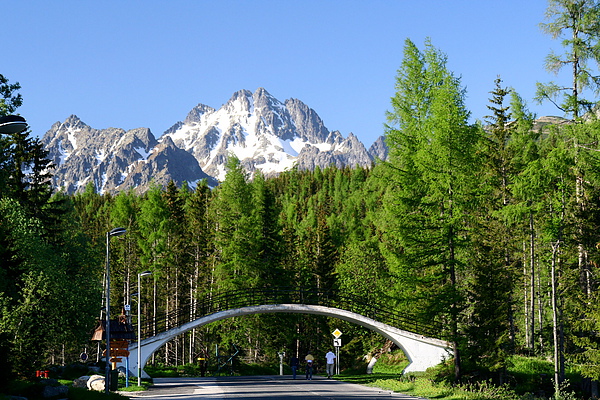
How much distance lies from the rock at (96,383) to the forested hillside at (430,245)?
2.67 metres

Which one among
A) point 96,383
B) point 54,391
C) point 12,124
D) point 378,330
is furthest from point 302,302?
point 12,124

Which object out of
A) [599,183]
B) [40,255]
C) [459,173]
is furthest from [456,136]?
[40,255]

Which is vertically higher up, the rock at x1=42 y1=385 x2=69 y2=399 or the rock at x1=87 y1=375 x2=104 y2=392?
the rock at x1=42 y1=385 x2=69 y2=399

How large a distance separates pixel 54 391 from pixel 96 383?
438 inches

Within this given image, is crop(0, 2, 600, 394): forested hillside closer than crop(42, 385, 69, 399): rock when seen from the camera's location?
No

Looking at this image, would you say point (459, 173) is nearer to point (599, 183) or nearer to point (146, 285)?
point (599, 183)

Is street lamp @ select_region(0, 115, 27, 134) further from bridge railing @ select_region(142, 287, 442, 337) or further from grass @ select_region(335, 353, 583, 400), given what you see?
bridge railing @ select_region(142, 287, 442, 337)

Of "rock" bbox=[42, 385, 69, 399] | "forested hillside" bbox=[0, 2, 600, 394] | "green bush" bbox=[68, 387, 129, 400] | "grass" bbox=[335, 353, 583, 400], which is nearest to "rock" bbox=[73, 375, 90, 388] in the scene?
"forested hillside" bbox=[0, 2, 600, 394]

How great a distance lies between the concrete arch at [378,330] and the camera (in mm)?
35375

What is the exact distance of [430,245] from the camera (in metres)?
31.2

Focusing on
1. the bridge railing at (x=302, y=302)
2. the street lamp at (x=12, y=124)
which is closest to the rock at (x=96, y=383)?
the bridge railing at (x=302, y=302)

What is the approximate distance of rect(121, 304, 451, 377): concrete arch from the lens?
35.4 m

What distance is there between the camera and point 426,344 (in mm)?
35594

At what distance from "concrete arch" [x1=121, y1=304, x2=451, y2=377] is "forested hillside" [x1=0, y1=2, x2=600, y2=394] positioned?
57.5 inches
